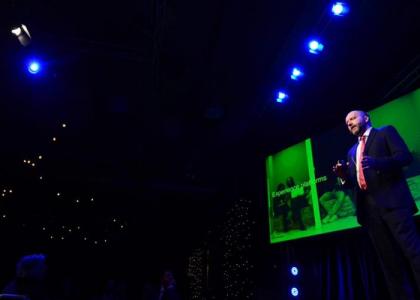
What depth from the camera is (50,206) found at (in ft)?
24.7

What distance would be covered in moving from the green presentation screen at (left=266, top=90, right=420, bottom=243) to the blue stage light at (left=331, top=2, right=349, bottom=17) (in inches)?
41.3

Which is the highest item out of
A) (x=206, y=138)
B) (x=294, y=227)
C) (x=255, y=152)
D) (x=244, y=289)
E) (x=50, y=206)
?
(x=206, y=138)

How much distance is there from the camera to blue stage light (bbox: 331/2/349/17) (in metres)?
3.33

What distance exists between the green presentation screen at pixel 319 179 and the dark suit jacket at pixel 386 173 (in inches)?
42.7

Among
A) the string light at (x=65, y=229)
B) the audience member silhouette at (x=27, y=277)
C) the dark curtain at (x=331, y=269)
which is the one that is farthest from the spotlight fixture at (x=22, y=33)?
the dark curtain at (x=331, y=269)

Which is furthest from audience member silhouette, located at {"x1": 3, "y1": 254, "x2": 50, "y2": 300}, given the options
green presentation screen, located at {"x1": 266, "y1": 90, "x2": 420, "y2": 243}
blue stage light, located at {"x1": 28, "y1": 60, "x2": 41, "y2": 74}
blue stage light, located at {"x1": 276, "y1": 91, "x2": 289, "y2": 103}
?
blue stage light, located at {"x1": 276, "y1": 91, "x2": 289, "y2": 103}

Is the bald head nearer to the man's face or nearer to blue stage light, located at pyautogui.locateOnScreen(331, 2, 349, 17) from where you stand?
the man's face

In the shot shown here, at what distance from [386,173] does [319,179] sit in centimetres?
197

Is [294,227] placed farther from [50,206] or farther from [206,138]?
[50,206]

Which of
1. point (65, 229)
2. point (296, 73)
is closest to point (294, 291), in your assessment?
point (296, 73)

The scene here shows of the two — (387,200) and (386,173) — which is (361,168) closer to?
(386,173)

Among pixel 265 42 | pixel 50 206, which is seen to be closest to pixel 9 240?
pixel 50 206

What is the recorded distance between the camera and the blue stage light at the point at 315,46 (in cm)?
379

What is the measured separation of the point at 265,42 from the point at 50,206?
612 centimetres
